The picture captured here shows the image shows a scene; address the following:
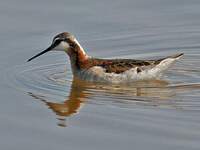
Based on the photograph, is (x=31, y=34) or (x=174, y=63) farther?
(x=31, y=34)

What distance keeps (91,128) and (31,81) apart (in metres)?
3.86

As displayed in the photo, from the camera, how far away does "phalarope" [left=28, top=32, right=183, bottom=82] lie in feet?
43.6

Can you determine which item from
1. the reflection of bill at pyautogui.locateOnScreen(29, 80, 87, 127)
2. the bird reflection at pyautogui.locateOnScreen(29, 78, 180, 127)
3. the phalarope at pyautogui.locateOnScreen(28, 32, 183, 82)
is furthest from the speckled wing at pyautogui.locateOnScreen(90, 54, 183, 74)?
the reflection of bill at pyautogui.locateOnScreen(29, 80, 87, 127)

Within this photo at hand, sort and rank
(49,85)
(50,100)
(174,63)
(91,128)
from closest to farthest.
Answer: (91,128), (50,100), (49,85), (174,63)

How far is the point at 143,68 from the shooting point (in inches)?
525

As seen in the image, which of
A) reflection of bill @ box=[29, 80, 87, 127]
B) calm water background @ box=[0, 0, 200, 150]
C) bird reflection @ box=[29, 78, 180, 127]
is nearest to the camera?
calm water background @ box=[0, 0, 200, 150]

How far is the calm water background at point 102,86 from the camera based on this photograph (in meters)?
9.31

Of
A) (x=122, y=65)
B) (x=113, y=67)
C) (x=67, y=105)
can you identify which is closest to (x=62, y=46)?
(x=113, y=67)

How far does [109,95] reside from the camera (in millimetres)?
11977

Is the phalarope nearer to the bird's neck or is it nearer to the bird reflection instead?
the bird's neck

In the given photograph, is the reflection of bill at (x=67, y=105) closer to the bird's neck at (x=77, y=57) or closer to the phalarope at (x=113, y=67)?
the phalarope at (x=113, y=67)

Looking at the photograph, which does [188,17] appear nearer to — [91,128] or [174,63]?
[174,63]

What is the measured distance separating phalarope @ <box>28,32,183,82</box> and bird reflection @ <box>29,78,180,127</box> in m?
0.19

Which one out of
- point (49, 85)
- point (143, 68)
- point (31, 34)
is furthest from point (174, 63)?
point (31, 34)
